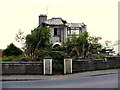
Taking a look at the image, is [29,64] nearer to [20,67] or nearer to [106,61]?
[20,67]

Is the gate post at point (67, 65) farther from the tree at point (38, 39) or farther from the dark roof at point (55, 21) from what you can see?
the dark roof at point (55, 21)

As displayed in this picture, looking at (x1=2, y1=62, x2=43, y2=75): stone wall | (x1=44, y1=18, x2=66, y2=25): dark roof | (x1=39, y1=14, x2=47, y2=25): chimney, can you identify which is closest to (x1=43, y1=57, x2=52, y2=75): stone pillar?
(x1=2, y1=62, x2=43, y2=75): stone wall

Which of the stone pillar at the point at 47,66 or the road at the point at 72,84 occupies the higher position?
the stone pillar at the point at 47,66

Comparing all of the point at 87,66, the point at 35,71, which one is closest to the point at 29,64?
the point at 35,71

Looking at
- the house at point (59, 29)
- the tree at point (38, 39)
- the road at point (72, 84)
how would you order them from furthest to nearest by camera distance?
the house at point (59, 29) < the tree at point (38, 39) < the road at point (72, 84)

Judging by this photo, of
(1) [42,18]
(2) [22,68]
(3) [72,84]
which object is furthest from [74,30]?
(3) [72,84]

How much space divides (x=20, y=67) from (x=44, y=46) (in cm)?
Answer: 705

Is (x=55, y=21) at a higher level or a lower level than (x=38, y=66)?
higher

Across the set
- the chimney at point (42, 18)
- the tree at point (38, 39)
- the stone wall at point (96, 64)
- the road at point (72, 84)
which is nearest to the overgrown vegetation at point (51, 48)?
the tree at point (38, 39)

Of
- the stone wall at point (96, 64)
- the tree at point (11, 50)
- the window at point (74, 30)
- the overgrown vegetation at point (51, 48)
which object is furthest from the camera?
the window at point (74, 30)

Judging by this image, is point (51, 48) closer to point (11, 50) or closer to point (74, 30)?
point (11, 50)

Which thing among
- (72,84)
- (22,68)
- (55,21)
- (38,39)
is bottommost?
(72,84)

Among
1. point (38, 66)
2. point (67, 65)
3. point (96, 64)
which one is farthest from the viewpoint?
point (96, 64)

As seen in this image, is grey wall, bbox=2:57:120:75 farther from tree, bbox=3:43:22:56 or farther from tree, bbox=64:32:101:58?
tree, bbox=3:43:22:56
